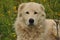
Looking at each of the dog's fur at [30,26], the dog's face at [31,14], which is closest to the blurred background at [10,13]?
the dog's fur at [30,26]

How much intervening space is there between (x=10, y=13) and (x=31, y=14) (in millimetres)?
2778

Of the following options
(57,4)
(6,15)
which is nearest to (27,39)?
(6,15)

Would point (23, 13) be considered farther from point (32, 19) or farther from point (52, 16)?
point (52, 16)

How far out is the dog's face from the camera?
832 centimetres

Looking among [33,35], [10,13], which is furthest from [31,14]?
[10,13]

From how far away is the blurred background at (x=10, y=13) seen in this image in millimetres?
10320

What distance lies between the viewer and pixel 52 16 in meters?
11.2

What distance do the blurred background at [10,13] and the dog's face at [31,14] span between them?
1689 millimetres

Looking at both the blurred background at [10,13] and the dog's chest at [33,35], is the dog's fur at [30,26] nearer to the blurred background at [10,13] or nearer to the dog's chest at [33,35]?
the dog's chest at [33,35]

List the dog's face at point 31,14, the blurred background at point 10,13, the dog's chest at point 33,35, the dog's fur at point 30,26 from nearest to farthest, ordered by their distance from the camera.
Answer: the dog's face at point 31,14 → the dog's fur at point 30,26 → the dog's chest at point 33,35 → the blurred background at point 10,13

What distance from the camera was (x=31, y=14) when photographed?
8391 mm

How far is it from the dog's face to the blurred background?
1689 mm

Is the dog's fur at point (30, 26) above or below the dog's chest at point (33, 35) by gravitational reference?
above

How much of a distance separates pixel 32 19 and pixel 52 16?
3024 millimetres
